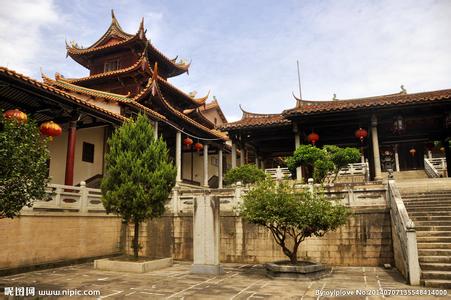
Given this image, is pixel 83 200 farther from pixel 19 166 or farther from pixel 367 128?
pixel 367 128

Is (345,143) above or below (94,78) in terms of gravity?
below

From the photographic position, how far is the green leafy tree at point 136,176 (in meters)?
10.4

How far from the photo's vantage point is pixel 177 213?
12.8 metres

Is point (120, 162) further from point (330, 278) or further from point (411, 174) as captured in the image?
point (411, 174)

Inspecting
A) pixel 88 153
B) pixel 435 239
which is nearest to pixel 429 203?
pixel 435 239

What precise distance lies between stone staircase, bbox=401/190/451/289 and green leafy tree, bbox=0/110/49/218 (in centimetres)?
844

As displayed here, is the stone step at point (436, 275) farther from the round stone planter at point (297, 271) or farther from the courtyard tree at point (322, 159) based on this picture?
the courtyard tree at point (322, 159)

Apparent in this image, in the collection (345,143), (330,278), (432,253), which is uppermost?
(345,143)

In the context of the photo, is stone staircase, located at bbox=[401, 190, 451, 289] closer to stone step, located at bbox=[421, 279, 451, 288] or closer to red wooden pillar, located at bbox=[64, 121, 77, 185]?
stone step, located at bbox=[421, 279, 451, 288]

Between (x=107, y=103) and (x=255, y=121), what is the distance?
29.2 feet

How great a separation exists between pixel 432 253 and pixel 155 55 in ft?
68.0

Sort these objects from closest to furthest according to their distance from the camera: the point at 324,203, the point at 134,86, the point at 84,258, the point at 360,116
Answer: the point at 324,203 < the point at 84,258 < the point at 360,116 < the point at 134,86

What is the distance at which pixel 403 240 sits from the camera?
867cm

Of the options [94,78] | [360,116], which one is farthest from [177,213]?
[94,78]
